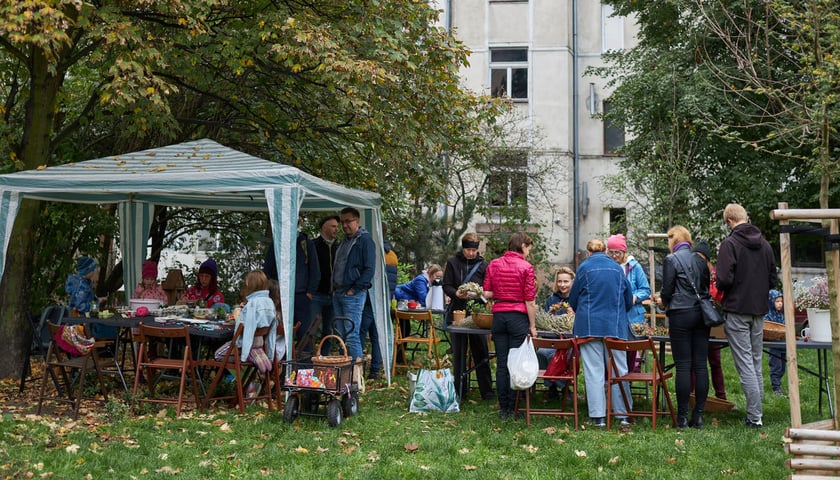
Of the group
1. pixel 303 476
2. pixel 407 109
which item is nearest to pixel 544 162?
pixel 407 109

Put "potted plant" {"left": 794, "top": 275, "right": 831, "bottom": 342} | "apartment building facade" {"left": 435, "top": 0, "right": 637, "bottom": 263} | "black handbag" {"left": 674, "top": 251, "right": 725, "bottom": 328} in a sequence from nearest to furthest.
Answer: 1. "black handbag" {"left": 674, "top": 251, "right": 725, "bottom": 328}
2. "potted plant" {"left": 794, "top": 275, "right": 831, "bottom": 342}
3. "apartment building facade" {"left": 435, "top": 0, "right": 637, "bottom": 263}

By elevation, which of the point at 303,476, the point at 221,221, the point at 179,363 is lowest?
the point at 303,476

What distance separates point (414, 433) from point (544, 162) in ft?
55.8

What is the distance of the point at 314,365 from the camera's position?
789 cm

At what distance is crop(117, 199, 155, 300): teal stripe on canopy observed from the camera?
12.2 m

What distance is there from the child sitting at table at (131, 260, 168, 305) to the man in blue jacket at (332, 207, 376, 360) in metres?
2.20

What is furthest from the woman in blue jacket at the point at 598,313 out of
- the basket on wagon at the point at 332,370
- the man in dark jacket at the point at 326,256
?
the man in dark jacket at the point at 326,256

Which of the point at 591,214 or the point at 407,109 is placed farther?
the point at 591,214

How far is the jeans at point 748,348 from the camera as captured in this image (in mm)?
7758

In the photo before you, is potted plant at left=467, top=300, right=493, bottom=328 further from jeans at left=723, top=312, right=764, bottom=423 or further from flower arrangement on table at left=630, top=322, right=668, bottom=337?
jeans at left=723, top=312, right=764, bottom=423

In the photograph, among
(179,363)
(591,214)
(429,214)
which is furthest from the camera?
(591,214)

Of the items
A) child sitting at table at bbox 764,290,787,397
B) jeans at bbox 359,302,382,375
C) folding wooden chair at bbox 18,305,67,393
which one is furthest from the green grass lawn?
jeans at bbox 359,302,382,375

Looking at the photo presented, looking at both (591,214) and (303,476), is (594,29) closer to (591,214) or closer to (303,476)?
(591,214)

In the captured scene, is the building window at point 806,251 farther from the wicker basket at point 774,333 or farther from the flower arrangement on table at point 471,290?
the flower arrangement on table at point 471,290
